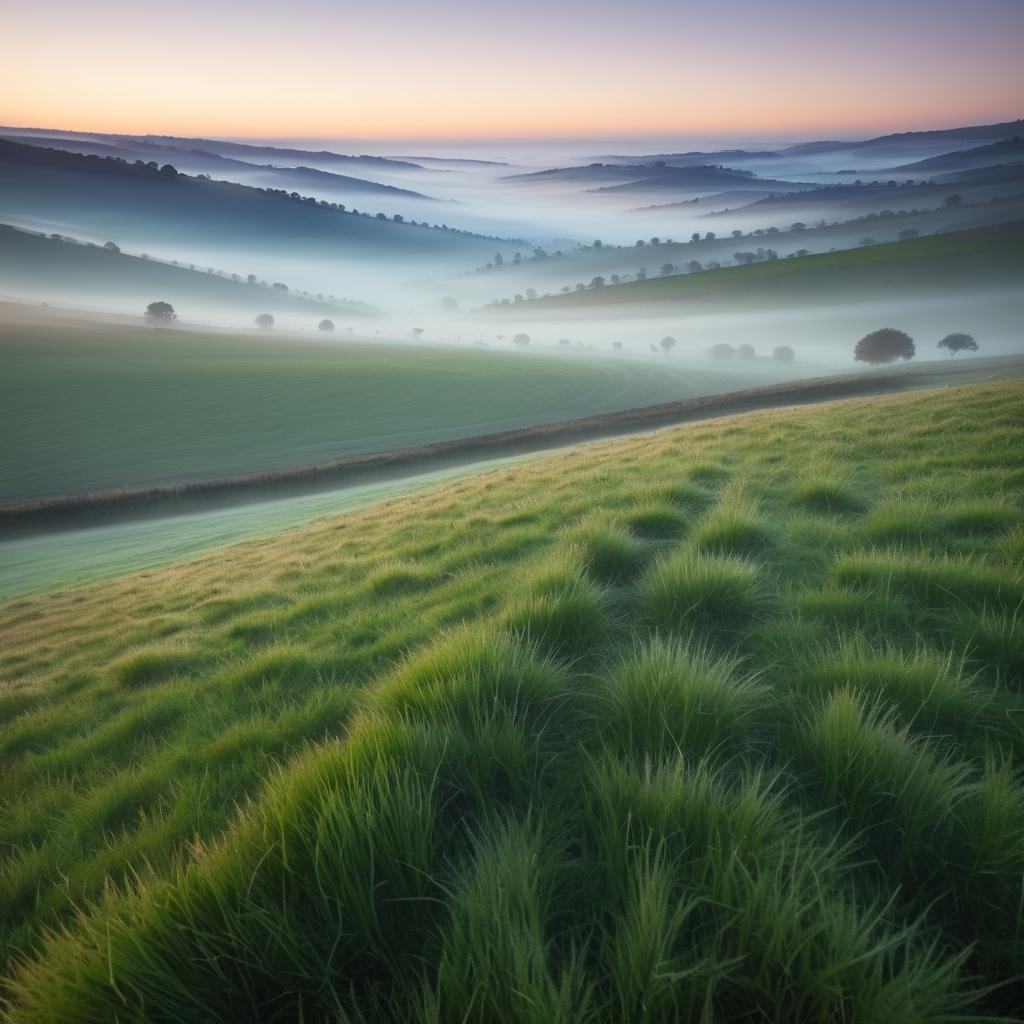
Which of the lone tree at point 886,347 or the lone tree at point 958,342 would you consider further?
the lone tree at point 958,342

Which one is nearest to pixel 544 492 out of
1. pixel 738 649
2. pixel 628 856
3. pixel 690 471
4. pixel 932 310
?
pixel 690 471

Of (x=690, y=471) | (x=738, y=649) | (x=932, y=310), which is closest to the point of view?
(x=738, y=649)

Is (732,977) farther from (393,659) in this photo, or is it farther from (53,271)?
(53,271)

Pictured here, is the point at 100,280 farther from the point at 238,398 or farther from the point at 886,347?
the point at 886,347

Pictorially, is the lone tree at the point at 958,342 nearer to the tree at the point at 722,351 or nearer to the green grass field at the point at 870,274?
the green grass field at the point at 870,274

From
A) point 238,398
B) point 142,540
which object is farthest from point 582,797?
point 238,398

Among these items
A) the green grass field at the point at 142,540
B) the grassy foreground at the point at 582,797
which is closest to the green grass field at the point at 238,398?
the green grass field at the point at 142,540

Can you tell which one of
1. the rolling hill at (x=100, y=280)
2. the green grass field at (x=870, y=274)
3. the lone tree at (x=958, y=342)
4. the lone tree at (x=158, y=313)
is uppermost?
the rolling hill at (x=100, y=280)
